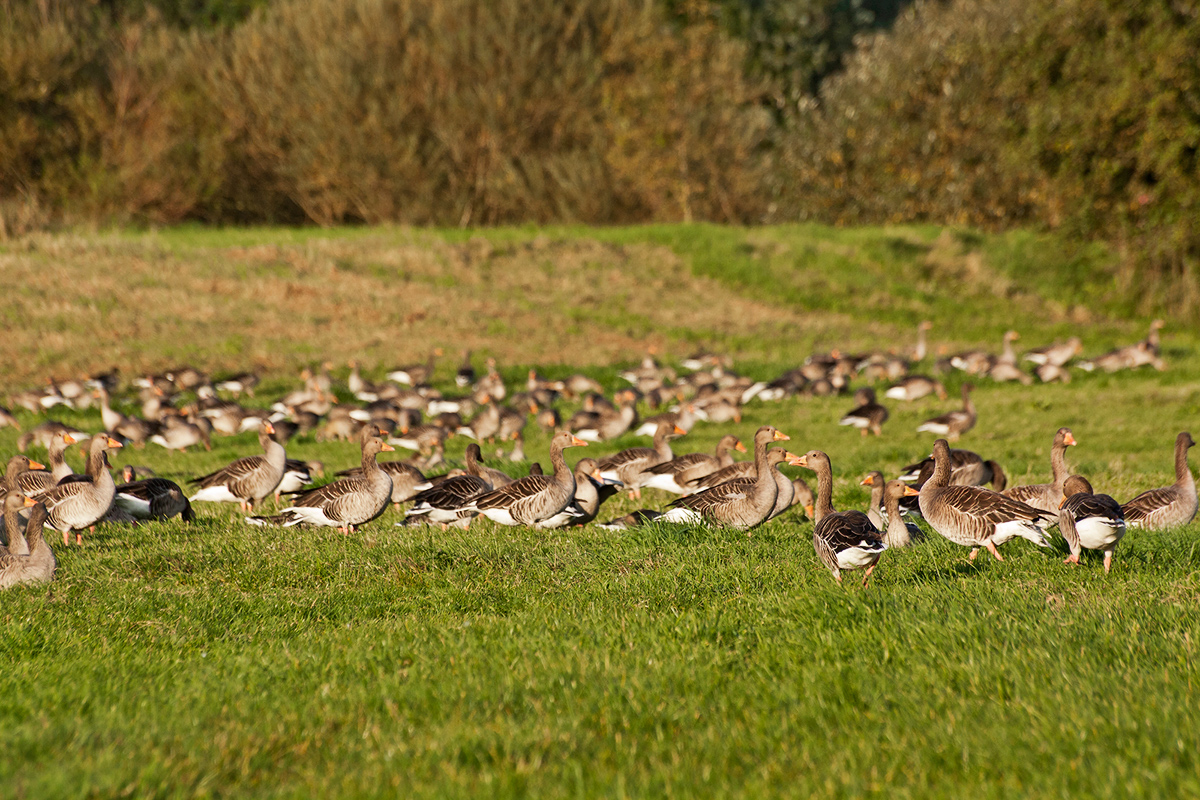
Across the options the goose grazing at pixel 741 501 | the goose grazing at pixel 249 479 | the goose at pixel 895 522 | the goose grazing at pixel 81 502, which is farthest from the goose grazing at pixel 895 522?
the goose grazing at pixel 81 502

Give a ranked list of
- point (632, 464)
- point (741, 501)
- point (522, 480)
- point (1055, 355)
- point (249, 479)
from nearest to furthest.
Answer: point (741, 501) → point (522, 480) → point (249, 479) → point (632, 464) → point (1055, 355)

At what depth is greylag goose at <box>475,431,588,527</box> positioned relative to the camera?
12852 millimetres

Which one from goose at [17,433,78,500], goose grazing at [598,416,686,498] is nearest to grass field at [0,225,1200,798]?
goose grazing at [598,416,686,498]

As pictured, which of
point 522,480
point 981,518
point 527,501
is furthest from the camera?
point 522,480

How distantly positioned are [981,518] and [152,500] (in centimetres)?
1049

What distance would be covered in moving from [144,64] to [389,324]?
28754 mm

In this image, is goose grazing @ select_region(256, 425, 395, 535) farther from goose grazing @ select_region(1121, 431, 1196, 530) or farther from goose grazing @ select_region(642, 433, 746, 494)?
goose grazing @ select_region(1121, 431, 1196, 530)

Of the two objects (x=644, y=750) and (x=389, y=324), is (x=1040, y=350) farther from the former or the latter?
(x=644, y=750)

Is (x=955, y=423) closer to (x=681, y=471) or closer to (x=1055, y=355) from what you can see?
(x=681, y=471)

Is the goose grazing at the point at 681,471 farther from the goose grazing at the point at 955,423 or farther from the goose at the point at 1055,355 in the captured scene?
the goose at the point at 1055,355

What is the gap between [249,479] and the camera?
1508 centimetres

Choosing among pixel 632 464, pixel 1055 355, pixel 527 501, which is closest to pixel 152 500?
pixel 527 501

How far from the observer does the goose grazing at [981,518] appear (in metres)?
9.69

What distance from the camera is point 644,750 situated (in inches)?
236
